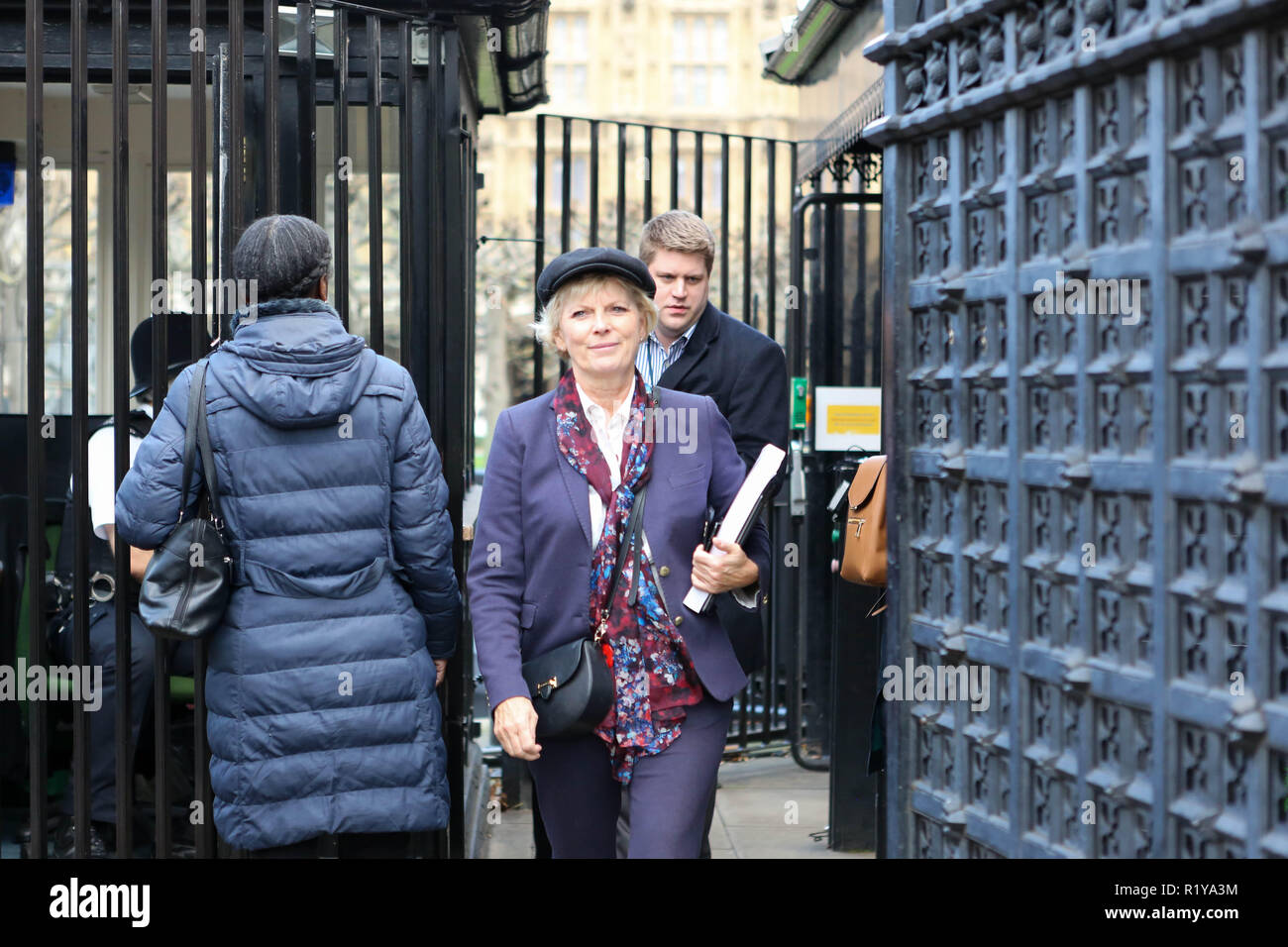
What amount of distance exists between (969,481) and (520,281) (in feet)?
108

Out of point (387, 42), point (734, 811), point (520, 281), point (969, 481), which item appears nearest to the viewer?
point (969, 481)

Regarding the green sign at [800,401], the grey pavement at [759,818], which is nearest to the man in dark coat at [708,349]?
the grey pavement at [759,818]

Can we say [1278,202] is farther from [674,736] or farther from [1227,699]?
[674,736]

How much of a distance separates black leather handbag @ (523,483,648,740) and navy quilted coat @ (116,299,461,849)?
397mm

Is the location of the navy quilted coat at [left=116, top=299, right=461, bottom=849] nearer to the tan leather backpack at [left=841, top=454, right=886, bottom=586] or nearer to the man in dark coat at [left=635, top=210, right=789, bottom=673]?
the man in dark coat at [left=635, top=210, right=789, bottom=673]

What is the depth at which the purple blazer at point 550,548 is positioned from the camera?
3023 mm

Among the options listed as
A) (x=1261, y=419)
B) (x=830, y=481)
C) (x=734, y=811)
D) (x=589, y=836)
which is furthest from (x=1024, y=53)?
(x=734, y=811)

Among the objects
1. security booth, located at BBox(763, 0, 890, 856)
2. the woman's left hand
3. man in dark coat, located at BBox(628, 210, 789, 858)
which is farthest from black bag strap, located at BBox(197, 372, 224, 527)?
security booth, located at BBox(763, 0, 890, 856)

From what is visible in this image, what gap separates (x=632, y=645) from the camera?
3033 mm

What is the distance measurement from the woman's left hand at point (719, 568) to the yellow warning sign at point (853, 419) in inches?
115

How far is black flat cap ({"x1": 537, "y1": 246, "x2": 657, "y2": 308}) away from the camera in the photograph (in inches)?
121

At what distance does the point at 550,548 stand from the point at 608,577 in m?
0.13

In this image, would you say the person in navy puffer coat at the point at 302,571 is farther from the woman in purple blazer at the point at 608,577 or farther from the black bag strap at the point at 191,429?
the woman in purple blazer at the point at 608,577

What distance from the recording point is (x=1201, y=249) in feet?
7.61
